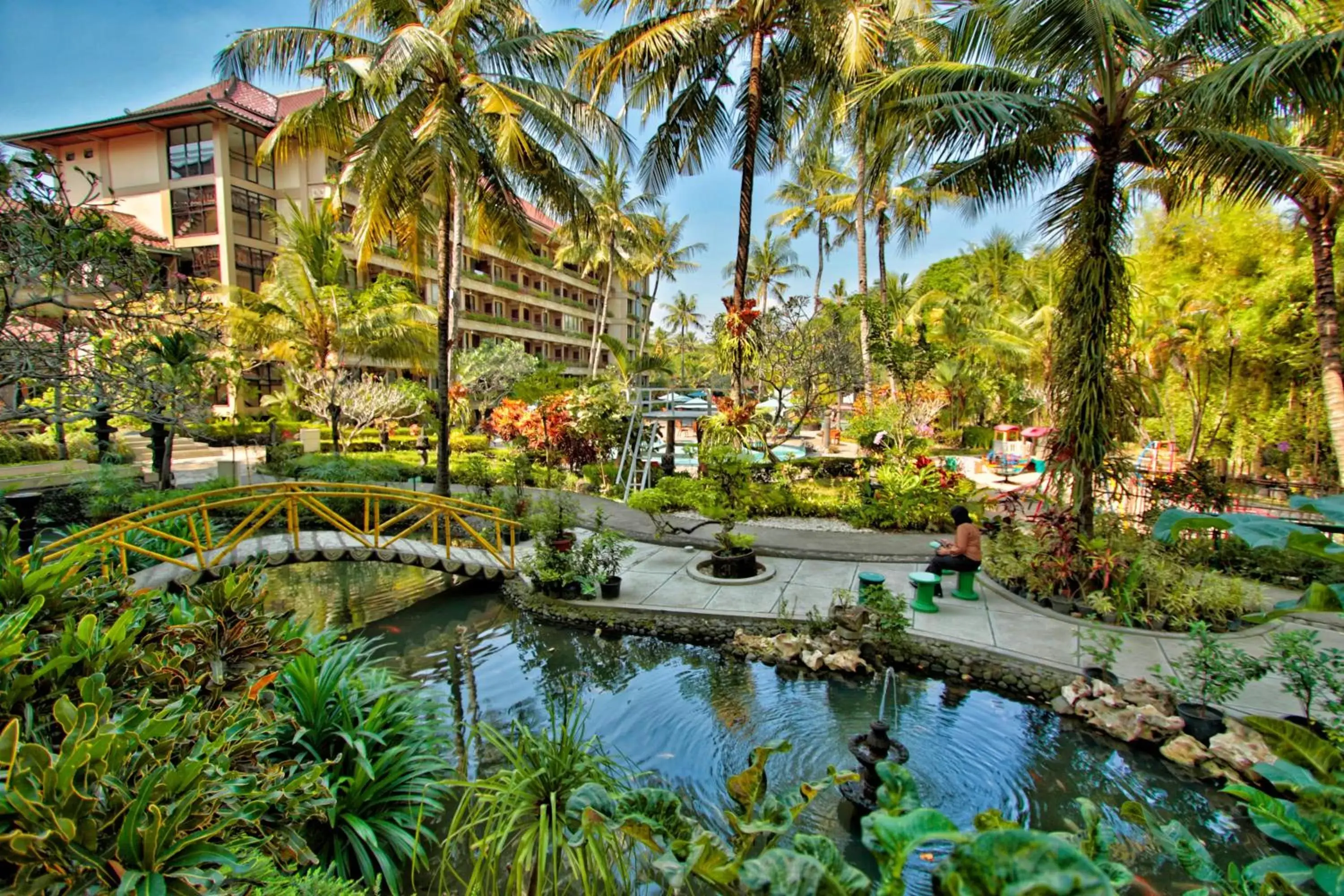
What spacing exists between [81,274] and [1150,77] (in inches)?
439

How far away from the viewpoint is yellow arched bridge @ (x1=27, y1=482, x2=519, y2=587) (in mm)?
6871

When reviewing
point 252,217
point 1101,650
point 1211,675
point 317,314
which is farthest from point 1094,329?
point 252,217

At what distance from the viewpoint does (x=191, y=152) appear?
26562 millimetres

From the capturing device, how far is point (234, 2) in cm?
809

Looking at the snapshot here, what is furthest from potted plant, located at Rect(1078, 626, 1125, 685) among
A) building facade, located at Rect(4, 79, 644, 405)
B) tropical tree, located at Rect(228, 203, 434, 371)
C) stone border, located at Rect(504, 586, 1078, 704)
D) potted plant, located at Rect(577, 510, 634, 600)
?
building facade, located at Rect(4, 79, 644, 405)

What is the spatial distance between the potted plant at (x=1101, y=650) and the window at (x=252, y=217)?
30996 mm

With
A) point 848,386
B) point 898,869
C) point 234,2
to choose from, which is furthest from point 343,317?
point 898,869

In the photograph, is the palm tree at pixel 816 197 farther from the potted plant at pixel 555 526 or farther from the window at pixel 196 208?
the window at pixel 196 208

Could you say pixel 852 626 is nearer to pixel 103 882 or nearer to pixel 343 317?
pixel 103 882

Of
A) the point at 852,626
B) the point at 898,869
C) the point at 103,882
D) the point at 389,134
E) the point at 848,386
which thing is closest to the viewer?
the point at 898,869

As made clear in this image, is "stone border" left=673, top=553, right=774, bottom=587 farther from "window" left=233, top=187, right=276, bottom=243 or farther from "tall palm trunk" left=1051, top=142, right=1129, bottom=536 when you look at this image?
"window" left=233, top=187, right=276, bottom=243

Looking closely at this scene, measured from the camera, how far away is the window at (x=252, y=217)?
2673 centimetres

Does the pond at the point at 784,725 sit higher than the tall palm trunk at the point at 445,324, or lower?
lower

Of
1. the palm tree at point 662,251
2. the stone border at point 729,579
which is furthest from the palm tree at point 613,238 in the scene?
the stone border at point 729,579
